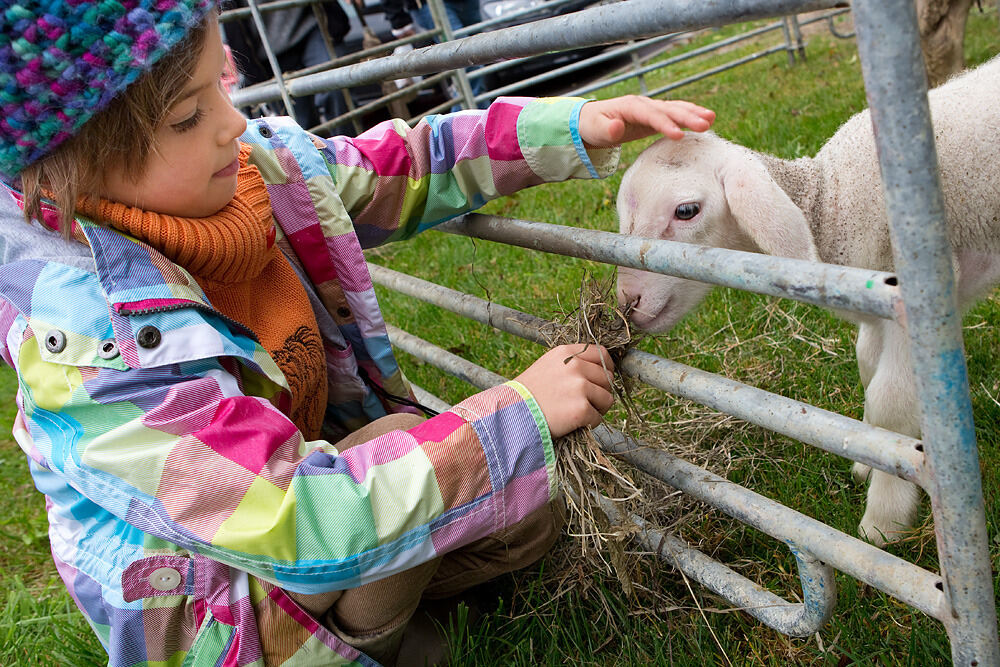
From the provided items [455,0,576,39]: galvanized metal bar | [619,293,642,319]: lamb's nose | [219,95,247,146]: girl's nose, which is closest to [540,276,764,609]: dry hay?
[619,293,642,319]: lamb's nose

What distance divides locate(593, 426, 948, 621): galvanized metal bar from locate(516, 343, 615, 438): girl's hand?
252 millimetres

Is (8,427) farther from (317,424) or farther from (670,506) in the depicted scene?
(670,506)

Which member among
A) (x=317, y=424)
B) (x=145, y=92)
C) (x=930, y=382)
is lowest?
(x=317, y=424)

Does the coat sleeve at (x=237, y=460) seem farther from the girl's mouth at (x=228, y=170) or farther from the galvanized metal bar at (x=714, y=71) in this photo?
the galvanized metal bar at (x=714, y=71)

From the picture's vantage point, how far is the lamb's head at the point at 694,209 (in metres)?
1.84

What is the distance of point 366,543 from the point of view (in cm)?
142

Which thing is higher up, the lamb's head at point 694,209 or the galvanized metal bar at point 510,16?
the galvanized metal bar at point 510,16

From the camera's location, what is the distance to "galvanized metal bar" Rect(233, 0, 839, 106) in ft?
3.45

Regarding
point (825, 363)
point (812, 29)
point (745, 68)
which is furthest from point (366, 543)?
point (812, 29)

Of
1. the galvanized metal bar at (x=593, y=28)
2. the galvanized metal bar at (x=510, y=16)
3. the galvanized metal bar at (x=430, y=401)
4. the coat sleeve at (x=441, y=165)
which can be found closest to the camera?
the galvanized metal bar at (x=593, y=28)

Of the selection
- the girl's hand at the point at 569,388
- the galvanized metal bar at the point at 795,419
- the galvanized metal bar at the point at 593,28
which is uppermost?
the galvanized metal bar at the point at 593,28

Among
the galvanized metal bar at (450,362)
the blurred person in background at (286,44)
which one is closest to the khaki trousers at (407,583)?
the galvanized metal bar at (450,362)

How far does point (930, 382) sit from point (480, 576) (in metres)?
1.16

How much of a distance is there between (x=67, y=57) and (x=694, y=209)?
4.31 feet
